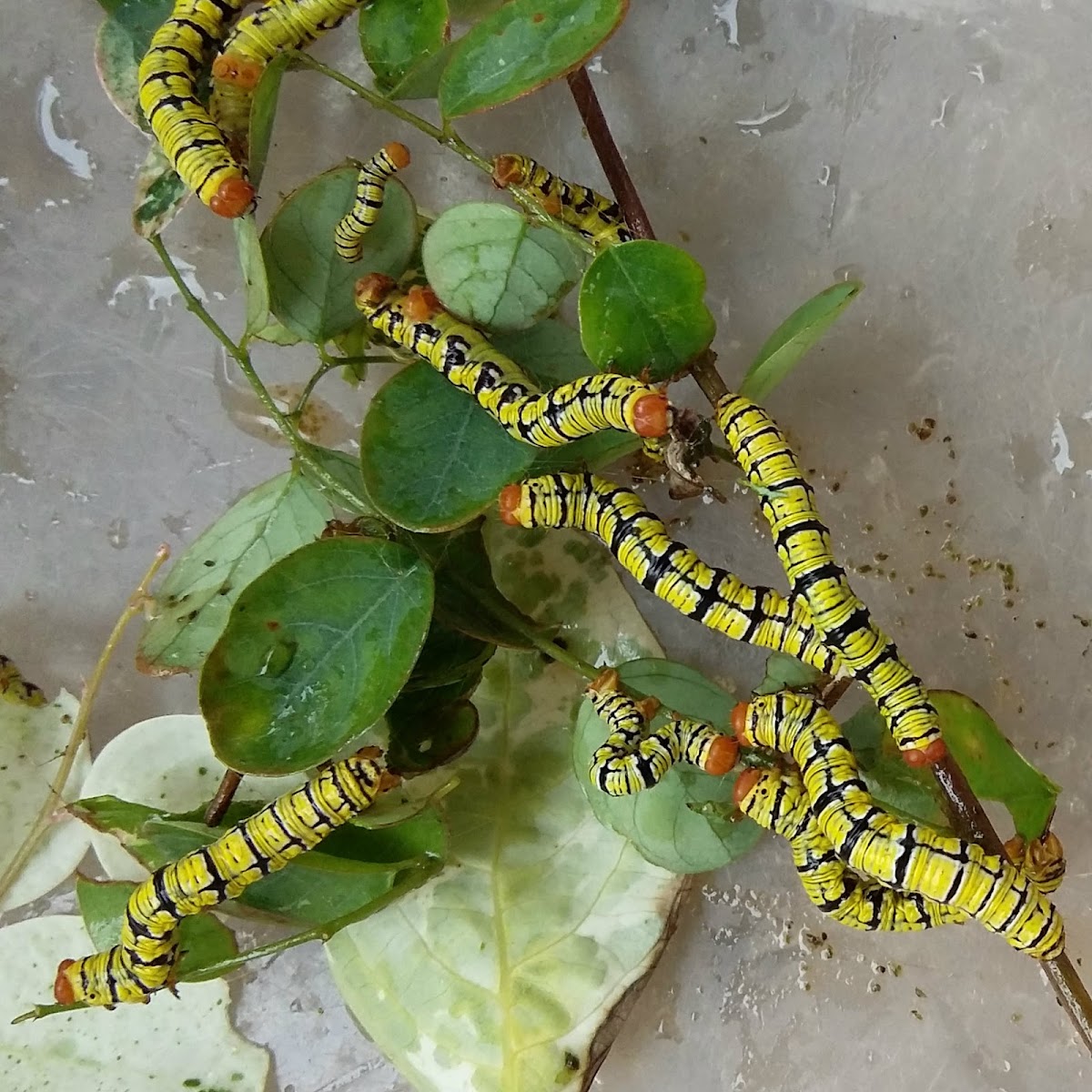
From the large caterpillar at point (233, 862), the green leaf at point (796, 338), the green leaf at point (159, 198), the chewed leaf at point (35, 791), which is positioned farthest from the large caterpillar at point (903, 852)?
the chewed leaf at point (35, 791)

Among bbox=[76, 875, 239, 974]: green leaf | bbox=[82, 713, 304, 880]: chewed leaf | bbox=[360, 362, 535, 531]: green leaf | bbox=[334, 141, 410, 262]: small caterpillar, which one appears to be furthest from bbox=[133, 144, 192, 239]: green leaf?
bbox=[76, 875, 239, 974]: green leaf

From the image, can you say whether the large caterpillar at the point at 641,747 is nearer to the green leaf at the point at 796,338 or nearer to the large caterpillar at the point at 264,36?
the green leaf at the point at 796,338

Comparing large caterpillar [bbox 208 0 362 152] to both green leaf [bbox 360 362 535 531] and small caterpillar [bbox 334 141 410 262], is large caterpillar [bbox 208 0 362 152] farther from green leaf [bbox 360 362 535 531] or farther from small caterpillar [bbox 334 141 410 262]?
green leaf [bbox 360 362 535 531]

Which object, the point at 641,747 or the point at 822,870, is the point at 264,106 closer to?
the point at 641,747

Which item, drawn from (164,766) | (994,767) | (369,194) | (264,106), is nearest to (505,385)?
(369,194)

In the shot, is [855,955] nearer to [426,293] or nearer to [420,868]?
[420,868]

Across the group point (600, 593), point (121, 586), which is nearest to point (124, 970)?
point (121, 586)
